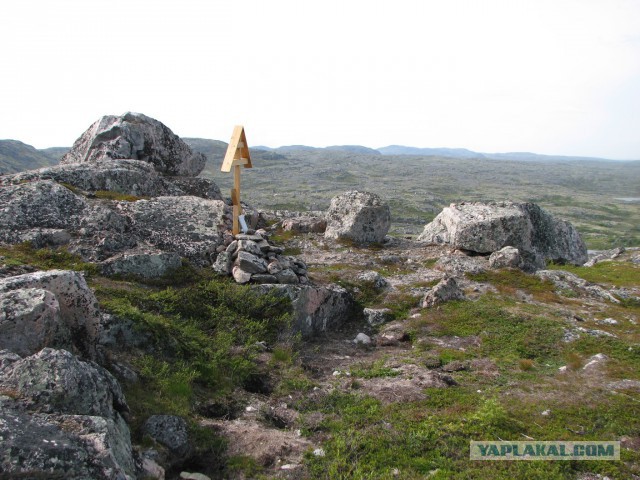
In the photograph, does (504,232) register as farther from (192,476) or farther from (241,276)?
(192,476)

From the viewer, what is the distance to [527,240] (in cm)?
3055

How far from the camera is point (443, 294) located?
69.4 feet

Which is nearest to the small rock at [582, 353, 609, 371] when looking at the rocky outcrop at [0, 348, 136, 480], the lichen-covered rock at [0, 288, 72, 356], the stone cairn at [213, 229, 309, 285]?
the stone cairn at [213, 229, 309, 285]

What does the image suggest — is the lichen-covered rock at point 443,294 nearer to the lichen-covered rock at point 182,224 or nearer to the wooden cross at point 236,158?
the wooden cross at point 236,158

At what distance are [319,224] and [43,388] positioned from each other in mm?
28955

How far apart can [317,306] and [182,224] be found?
7626 mm

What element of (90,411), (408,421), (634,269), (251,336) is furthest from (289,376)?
(634,269)

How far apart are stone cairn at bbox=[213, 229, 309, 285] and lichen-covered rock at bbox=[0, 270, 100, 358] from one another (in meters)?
8.00

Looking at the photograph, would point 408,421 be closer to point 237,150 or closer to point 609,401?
point 609,401

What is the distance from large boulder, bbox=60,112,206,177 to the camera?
3002 centimetres

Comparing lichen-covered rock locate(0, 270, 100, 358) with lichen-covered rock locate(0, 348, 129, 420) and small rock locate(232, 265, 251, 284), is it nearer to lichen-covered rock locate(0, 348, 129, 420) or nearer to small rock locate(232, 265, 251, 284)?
lichen-covered rock locate(0, 348, 129, 420)

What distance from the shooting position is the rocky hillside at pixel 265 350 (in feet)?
28.2

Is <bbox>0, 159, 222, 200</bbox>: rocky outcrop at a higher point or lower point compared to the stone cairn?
higher

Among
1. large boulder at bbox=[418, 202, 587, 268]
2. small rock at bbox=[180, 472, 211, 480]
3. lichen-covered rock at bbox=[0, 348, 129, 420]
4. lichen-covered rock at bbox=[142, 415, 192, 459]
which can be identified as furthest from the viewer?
large boulder at bbox=[418, 202, 587, 268]
